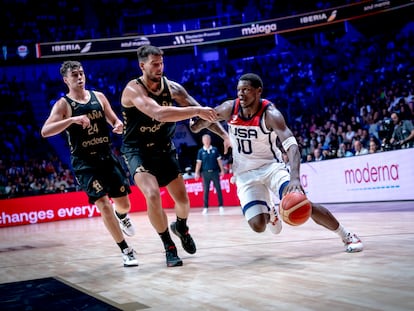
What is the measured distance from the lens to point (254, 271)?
434 cm

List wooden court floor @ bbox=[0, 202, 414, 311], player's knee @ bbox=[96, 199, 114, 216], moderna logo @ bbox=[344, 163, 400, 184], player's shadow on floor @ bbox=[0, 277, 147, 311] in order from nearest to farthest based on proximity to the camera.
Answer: wooden court floor @ bbox=[0, 202, 414, 311] < player's shadow on floor @ bbox=[0, 277, 147, 311] < player's knee @ bbox=[96, 199, 114, 216] < moderna logo @ bbox=[344, 163, 400, 184]

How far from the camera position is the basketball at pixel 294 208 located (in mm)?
4449

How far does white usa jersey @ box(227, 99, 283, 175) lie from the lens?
510 cm

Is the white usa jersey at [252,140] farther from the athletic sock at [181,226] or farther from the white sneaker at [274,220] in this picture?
the athletic sock at [181,226]

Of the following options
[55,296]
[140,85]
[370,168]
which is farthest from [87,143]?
[370,168]

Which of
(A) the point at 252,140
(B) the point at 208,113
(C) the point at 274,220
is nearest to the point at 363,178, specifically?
(C) the point at 274,220

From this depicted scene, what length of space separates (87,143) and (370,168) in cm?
674

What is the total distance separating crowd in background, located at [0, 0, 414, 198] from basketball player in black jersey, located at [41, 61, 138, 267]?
883 centimetres

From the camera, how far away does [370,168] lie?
10.8 meters

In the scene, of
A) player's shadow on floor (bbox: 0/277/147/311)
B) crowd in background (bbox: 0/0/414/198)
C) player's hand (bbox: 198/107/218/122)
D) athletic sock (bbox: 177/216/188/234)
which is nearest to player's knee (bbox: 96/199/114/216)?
athletic sock (bbox: 177/216/188/234)

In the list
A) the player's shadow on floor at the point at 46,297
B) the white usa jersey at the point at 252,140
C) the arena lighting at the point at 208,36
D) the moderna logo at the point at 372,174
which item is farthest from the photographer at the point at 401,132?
the arena lighting at the point at 208,36

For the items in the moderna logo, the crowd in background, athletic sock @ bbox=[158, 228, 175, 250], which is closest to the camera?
athletic sock @ bbox=[158, 228, 175, 250]

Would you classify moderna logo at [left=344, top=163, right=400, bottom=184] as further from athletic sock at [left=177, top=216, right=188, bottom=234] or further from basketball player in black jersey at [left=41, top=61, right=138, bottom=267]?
basketball player in black jersey at [left=41, top=61, right=138, bottom=267]

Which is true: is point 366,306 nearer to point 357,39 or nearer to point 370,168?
point 370,168
